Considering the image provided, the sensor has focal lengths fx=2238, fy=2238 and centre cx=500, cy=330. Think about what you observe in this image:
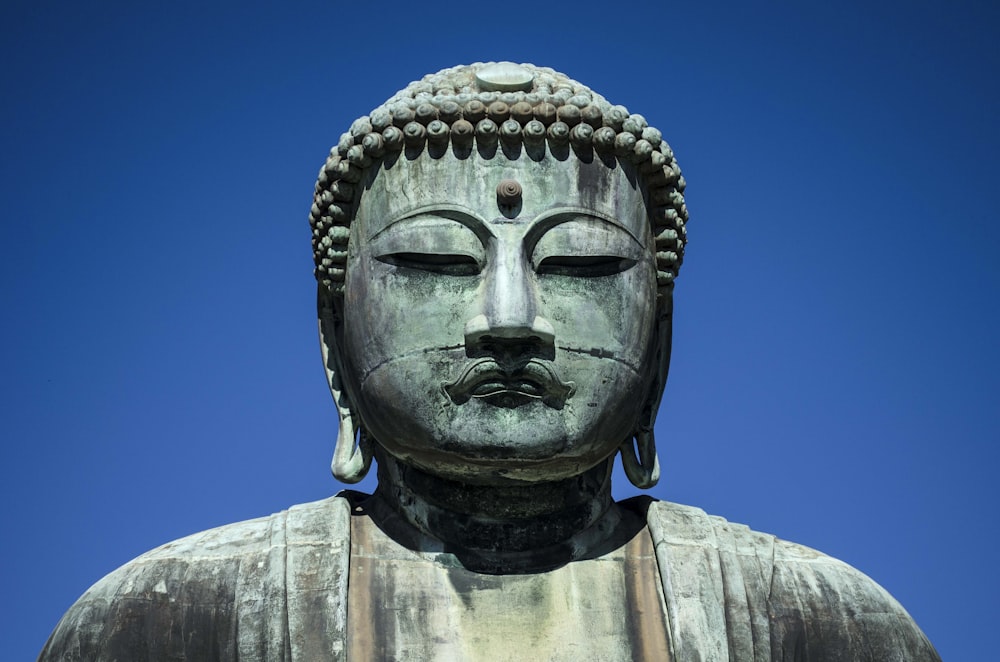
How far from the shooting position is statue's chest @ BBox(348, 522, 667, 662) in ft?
39.7

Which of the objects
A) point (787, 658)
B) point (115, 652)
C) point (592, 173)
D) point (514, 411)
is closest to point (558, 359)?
point (514, 411)

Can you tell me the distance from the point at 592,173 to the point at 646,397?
1431 mm

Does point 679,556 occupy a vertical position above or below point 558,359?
below

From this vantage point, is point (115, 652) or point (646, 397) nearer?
point (115, 652)

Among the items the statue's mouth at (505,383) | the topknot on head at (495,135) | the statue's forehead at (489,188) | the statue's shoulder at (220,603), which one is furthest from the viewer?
the topknot on head at (495,135)

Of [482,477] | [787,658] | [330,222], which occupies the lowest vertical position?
[787,658]

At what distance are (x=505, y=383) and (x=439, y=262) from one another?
80 centimetres

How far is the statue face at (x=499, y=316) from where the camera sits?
12.2m

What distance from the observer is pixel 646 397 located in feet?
43.3

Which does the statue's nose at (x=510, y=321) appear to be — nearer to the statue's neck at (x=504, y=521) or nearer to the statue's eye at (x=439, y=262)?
the statue's eye at (x=439, y=262)

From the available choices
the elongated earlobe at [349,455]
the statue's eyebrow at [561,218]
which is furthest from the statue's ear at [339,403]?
the statue's eyebrow at [561,218]

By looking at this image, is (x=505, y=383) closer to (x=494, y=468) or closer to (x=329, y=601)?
(x=494, y=468)

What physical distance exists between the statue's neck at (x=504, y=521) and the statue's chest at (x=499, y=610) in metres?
0.11

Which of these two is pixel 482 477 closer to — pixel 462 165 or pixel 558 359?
pixel 558 359
